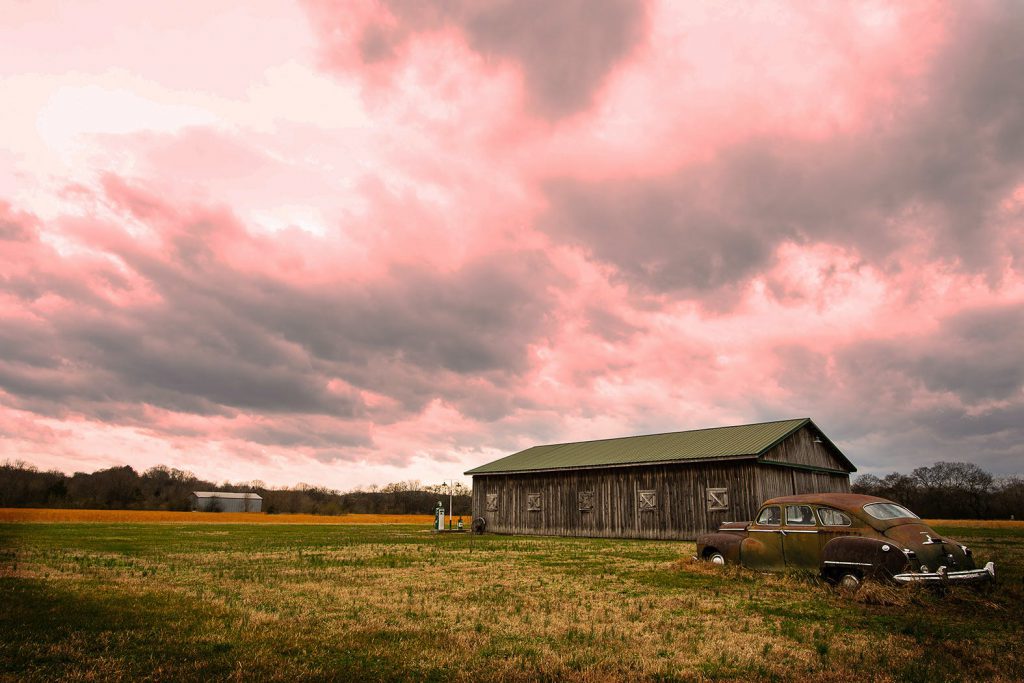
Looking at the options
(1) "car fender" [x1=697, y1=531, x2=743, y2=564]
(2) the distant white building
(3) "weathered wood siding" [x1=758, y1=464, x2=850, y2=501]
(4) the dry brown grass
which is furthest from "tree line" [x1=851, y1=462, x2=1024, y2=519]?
(2) the distant white building

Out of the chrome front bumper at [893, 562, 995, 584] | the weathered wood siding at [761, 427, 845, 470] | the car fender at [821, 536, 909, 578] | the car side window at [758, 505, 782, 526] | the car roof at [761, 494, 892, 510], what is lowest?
the chrome front bumper at [893, 562, 995, 584]

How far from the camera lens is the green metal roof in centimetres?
2877

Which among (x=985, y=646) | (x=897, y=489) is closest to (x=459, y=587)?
(x=985, y=646)

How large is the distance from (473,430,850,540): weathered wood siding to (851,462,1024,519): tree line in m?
50.7

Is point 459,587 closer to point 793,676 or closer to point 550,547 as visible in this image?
point 793,676

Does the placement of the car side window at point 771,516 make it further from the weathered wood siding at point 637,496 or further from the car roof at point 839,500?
the weathered wood siding at point 637,496

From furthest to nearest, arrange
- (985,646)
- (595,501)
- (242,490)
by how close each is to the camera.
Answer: (242,490)
(595,501)
(985,646)

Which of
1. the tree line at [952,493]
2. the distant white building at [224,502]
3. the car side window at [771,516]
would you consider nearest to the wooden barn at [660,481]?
the car side window at [771,516]

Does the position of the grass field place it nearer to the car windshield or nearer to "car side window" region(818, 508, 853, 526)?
"car side window" region(818, 508, 853, 526)

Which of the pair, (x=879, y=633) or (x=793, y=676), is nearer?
(x=793, y=676)

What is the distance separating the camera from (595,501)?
32.7 m

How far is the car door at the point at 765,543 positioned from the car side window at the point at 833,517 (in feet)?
3.20

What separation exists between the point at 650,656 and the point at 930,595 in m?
6.59

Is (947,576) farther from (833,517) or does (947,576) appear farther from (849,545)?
(833,517)
